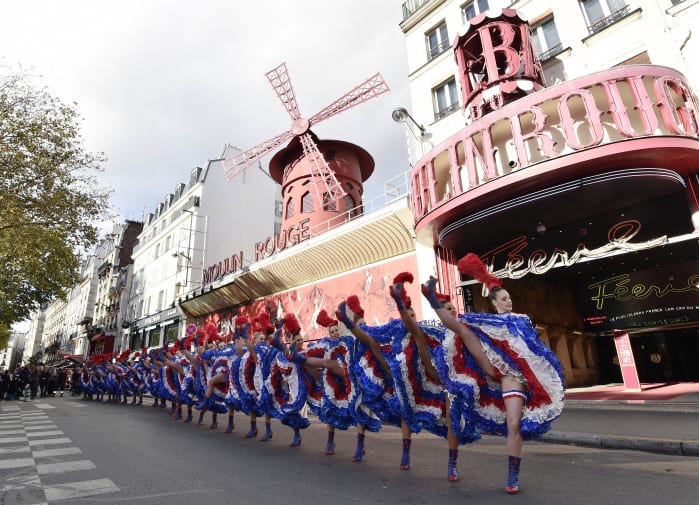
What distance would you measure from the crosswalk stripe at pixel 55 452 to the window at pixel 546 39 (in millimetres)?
14323

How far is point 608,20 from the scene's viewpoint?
1064cm

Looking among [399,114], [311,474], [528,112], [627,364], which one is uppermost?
[399,114]

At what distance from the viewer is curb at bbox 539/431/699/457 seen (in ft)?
15.0

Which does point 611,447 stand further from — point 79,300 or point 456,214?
point 79,300

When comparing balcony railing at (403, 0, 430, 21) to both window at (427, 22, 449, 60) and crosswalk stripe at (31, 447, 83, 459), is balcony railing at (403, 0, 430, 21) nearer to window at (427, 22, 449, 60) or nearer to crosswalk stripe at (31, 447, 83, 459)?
window at (427, 22, 449, 60)

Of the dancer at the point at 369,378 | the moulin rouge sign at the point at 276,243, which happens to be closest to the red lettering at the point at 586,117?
the dancer at the point at 369,378

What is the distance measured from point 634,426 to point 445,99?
461 inches

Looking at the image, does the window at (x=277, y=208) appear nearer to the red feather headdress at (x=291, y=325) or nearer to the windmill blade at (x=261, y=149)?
the windmill blade at (x=261, y=149)

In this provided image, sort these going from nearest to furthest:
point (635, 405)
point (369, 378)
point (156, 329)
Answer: point (369, 378)
point (635, 405)
point (156, 329)

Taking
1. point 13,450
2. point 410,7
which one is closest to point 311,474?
point 13,450

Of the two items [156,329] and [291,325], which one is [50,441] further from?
[156,329]

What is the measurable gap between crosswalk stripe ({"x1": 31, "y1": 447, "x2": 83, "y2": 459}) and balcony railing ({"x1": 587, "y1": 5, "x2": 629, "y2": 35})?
14.8m

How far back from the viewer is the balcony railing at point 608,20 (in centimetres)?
1036

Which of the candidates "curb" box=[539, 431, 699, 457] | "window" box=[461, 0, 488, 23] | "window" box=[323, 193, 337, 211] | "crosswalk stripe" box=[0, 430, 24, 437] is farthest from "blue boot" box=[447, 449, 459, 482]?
"window" box=[323, 193, 337, 211]
